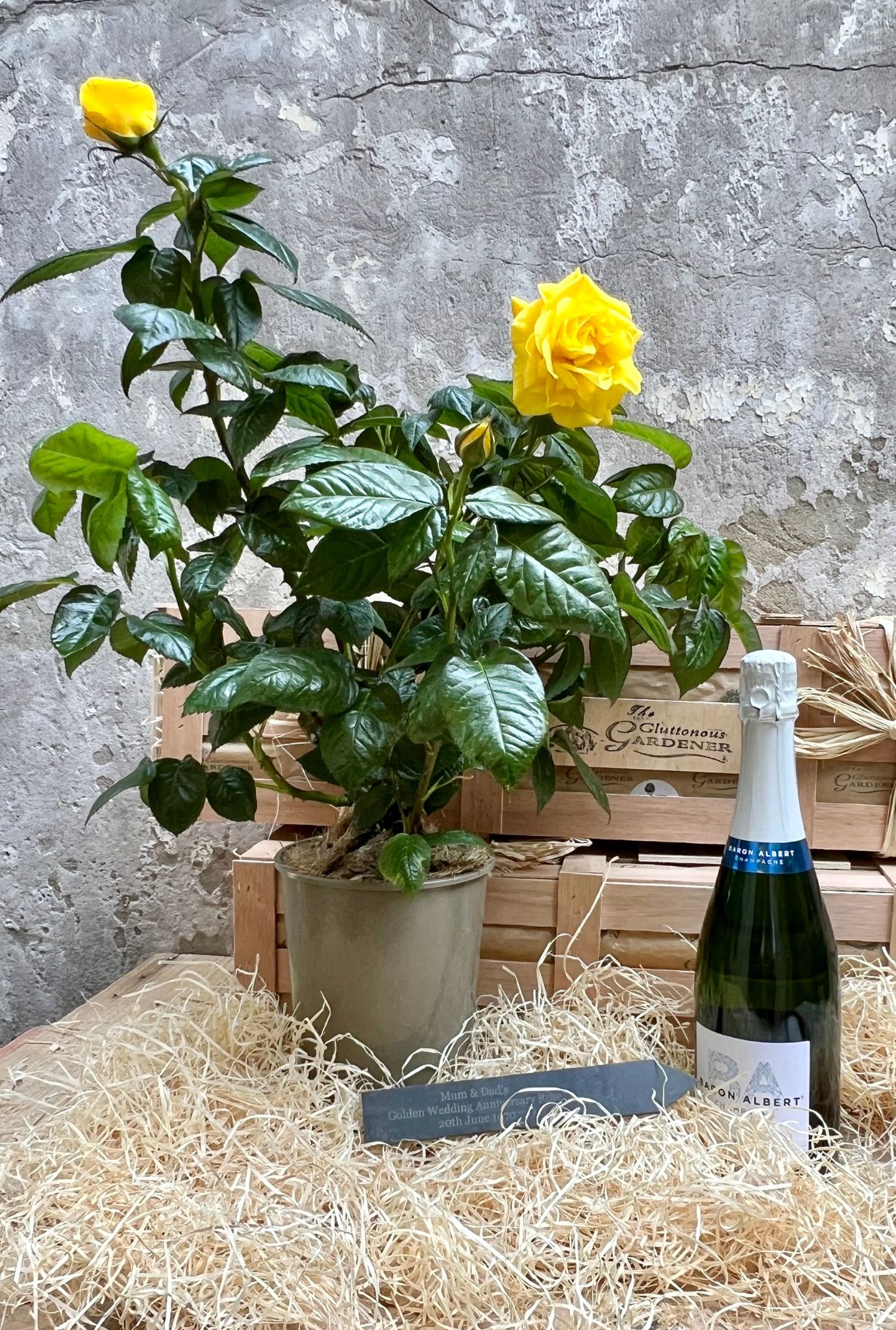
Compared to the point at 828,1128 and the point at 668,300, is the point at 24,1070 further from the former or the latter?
the point at 668,300

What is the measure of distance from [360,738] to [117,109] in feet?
1.23

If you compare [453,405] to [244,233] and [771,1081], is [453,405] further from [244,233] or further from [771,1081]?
[771,1081]

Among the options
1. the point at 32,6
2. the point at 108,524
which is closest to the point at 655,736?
the point at 108,524

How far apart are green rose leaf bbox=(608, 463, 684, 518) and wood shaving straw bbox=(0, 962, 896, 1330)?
15.3 inches

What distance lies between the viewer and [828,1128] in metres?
0.63

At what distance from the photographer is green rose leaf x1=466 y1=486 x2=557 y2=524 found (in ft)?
1.69

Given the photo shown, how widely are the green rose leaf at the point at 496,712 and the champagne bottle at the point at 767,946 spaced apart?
187 millimetres

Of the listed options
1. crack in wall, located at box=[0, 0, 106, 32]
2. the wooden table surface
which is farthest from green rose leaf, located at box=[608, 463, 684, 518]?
crack in wall, located at box=[0, 0, 106, 32]

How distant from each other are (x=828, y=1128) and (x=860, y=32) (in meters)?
1.02

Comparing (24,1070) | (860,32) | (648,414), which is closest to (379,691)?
(24,1070)

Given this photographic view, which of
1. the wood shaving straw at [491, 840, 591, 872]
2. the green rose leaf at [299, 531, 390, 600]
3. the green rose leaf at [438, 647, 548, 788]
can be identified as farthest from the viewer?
the wood shaving straw at [491, 840, 591, 872]

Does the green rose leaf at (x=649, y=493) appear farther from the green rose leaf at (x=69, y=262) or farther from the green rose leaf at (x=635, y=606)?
the green rose leaf at (x=69, y=262)

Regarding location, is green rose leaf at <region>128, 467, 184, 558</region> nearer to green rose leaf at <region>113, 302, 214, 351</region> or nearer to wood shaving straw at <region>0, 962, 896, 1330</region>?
green rose leaf at <region>113, 302, 214, 351</region>

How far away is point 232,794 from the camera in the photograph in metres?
0.68
